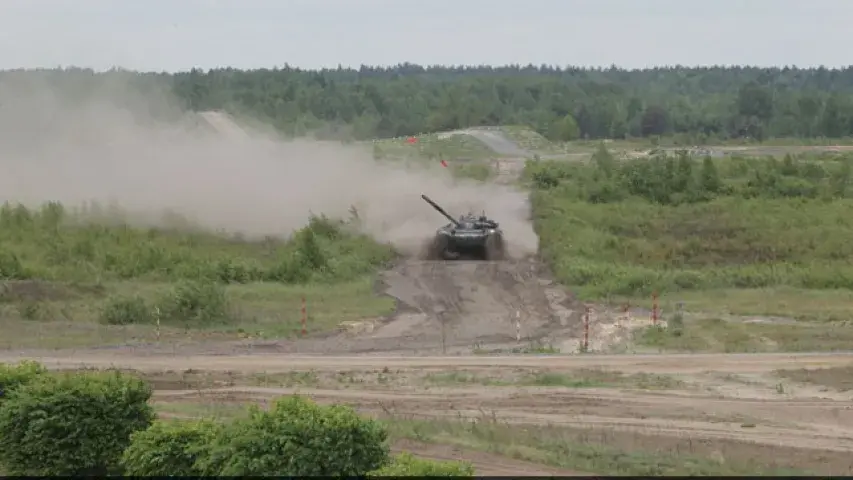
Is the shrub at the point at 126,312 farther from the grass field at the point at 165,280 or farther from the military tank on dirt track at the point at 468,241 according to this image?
the military tank on dirt track at the point at 468,241

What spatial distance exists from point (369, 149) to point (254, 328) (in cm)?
3835

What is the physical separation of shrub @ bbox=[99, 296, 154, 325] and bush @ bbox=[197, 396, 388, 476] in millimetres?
18984

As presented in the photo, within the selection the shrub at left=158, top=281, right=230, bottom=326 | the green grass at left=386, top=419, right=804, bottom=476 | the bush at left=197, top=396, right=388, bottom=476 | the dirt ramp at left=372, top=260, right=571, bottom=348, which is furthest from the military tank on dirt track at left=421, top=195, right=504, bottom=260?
the bush at left=197, top=396, right=388, bottom=476

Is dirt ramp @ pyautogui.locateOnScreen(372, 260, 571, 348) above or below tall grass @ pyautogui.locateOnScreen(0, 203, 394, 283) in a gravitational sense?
below

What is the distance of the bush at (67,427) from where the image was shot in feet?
49.8

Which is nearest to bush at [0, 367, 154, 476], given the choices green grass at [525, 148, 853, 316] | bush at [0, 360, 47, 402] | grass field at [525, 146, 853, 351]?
bush at [0, 360, 47, 402]

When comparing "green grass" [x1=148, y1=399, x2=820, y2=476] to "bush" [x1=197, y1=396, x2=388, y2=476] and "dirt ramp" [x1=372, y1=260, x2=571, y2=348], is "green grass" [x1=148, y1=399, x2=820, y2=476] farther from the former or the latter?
"dirt ramp" [x1=372, y1=260, x2=571, y2=348]

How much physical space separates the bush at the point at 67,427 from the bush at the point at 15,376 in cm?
87

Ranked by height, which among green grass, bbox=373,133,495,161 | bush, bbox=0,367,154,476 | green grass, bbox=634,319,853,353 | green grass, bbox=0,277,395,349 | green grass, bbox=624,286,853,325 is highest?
bush, bbox=0,367,154,476

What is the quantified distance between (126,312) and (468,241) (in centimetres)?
1475

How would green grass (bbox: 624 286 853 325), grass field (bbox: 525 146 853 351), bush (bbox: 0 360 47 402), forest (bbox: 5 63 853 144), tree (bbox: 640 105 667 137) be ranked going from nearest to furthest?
bush (bbox: 0 360 47 402)
grass field (bbox: 525 146 853 351)
green grass (bbox: 624 286 853 325)
forest (bbox: 5 63 853 144)
tree (bbox: 640 105 667 137)

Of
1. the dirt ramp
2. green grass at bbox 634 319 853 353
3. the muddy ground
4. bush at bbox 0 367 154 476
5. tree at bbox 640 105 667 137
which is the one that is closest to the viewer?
bush at bbox 0 367 154 476

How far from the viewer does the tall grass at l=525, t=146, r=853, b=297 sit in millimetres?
40250

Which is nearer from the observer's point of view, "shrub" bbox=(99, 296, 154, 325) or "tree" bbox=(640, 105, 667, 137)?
"shrub" bbox=(99, 296, 154, 325)
